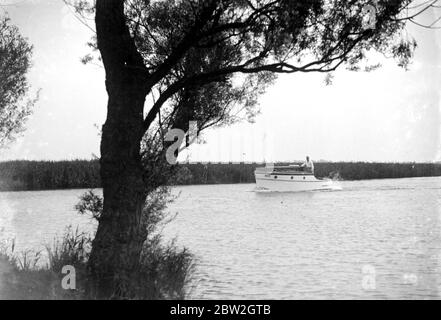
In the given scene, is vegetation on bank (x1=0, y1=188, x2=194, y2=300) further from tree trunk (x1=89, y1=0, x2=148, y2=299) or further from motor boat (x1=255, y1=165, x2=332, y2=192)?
motor boat (x1=255, y1=165, x2=332, y2=192)

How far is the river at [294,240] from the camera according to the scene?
1934cm

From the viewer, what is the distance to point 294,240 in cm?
3147

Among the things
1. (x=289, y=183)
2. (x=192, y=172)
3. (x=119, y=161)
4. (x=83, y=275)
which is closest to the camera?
(x=119, y=161)

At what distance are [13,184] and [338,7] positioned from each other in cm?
4979

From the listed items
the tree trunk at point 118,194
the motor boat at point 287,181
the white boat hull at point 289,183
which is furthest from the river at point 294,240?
the motor boat at point 287,181

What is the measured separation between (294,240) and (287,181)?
41.8 metres

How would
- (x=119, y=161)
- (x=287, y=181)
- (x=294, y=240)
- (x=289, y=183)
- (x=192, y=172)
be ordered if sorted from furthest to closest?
(x=289, y=183) < (x=287, y=181) < (x=192, y=172) < (x=294, y=240) < (x=119, y=161)

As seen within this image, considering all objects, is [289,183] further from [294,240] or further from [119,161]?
[119,161]

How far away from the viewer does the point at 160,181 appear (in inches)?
672

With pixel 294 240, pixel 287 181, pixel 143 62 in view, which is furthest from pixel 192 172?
pixel 143 62

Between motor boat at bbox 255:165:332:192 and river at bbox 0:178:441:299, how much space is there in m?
11.7

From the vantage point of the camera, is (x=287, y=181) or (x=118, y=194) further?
(x=287, y=181)

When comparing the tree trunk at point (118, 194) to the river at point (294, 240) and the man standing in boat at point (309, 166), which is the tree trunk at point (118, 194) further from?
the man standing in boat at point (309, 166)
